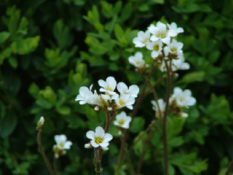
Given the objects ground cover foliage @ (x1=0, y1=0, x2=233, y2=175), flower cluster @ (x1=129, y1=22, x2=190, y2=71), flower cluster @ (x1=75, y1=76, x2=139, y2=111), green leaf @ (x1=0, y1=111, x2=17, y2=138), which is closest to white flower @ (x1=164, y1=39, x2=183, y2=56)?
flower cluster @ (x1=129, y1=22, x2=190, y2=71)

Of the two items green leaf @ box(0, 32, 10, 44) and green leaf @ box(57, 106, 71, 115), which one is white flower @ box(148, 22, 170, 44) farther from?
green leaf @ box(0, 32, 10, 44)

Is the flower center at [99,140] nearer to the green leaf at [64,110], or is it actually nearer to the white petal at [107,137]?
the white petal at [107,137]

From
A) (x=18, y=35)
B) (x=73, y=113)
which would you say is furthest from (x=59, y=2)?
(x=73, y=113)

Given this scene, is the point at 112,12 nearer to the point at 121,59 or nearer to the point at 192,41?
the point at 121,59

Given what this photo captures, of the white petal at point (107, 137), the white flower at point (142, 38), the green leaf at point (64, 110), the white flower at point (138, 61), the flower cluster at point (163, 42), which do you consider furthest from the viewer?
the green leaf at point (64, 110)

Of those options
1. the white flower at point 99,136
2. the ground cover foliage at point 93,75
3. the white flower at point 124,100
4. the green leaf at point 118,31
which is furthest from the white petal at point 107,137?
the green leaf at point 118,31

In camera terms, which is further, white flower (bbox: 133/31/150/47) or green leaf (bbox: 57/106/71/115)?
green leaf (bbox: 57/106/71/115)

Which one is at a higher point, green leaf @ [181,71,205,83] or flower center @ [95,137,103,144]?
green leaf @ [181,71,205,83]

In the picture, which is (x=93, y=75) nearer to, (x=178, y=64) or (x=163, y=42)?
(x=178, y=64)
